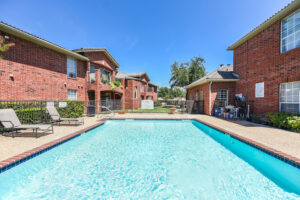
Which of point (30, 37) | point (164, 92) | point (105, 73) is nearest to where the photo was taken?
point (30, 37)

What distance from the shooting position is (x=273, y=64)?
8.41 m

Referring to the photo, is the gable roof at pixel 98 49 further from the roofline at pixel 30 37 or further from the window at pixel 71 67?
the roofline at pixel 30 37

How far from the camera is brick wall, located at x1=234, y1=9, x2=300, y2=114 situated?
7.45 metres

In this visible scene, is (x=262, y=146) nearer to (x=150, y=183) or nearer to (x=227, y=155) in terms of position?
(x=227, y=155)

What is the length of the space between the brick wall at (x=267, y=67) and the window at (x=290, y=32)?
246mm

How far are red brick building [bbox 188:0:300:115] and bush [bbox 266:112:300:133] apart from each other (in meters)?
1.24

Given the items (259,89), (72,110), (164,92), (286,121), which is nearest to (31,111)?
(72,110)

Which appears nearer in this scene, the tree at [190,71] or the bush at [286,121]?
the bush at [286,121]

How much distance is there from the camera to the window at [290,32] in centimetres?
707

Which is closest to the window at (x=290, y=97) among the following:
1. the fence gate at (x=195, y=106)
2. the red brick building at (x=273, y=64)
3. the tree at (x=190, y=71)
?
the red brick building at (x=273, y=64)

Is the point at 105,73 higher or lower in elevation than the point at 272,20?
lower

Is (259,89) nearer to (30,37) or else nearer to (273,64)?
(273,64)

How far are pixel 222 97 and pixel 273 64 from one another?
15.4 feet

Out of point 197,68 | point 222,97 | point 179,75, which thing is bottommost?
point 222,97
